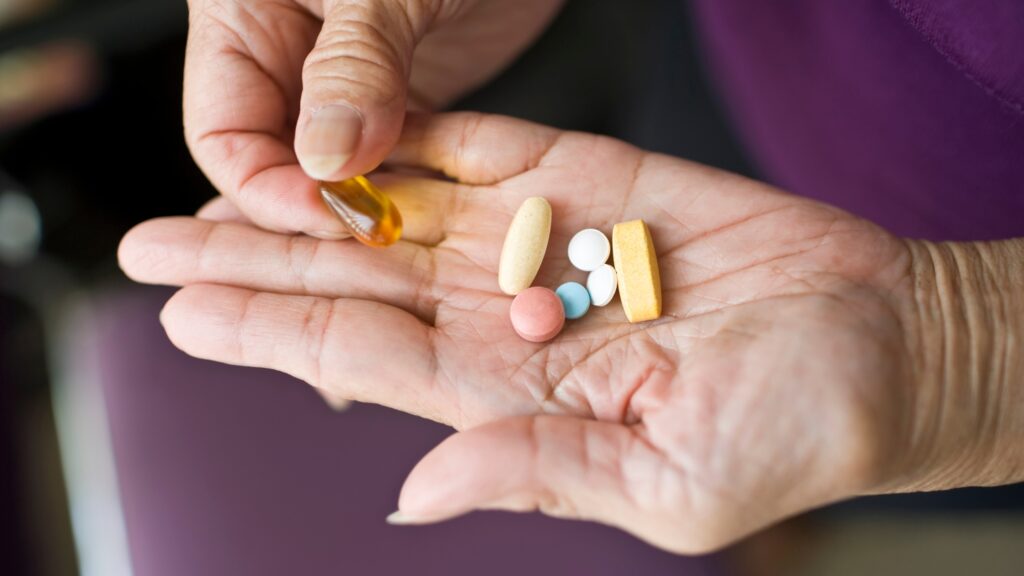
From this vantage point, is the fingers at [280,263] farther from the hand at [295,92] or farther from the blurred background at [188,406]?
the blurred background at [188,406]

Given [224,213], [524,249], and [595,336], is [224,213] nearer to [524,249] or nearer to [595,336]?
[524,249]

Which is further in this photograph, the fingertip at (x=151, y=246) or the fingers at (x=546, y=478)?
the fingertip at (x=151, y=246)

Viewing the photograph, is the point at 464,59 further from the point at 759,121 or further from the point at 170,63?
the point at 170,63

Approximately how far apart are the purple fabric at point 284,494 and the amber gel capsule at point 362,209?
2.10 feet

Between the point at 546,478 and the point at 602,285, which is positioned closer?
the point at 546,478

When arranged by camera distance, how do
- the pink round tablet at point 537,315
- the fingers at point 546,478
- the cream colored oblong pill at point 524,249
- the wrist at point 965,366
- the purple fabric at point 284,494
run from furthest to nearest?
1. the purple fabric at point 284,494
2. the cream colored oblong pill at point 524,249
3. the pink round tablet at point 537,315
4. the wrist at point 965,366
5. the fingers at point 546,478

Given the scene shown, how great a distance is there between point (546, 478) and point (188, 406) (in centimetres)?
119

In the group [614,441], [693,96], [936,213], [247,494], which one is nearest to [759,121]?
[693,96]

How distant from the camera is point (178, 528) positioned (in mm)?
1815

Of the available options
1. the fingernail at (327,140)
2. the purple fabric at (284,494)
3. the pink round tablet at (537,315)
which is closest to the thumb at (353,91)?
the fingernail at (327,140)

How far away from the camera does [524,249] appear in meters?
1.43

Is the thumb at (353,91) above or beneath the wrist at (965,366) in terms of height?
above

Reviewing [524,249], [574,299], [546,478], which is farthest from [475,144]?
[546,478]

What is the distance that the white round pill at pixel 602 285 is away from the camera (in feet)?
4.68
